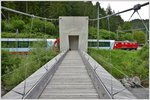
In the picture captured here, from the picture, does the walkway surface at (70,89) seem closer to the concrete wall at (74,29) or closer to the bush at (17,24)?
the bush at (17,24)

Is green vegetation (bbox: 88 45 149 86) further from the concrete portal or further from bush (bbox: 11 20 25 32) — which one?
bush (bbox: 11 20 25 32)

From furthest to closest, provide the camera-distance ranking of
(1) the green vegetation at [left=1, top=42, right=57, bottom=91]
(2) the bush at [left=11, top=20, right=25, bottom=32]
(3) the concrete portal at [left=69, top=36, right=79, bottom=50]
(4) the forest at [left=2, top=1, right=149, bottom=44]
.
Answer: (3) the concrete portal at [left=69, top=36, right=79, bottom=50] → (4) the forest at [left=2, top=1, right=149, bottom=44] → (2) the bush at [left=11, top=20, right=25, bottom=32] → (1) the green vegetation at [left=1, top=42, right=57, bottom=91]

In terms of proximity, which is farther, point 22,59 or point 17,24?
point 17,24

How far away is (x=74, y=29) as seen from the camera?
35.6ft

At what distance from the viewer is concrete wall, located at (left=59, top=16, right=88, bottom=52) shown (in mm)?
10797

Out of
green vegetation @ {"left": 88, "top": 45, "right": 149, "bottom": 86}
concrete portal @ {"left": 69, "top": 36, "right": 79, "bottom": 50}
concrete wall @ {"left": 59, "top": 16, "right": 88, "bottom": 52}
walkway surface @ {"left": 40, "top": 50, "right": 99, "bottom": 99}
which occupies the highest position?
concrete wall @ {"left": 59, "top": 16, "right": 88, "bottom": 52}

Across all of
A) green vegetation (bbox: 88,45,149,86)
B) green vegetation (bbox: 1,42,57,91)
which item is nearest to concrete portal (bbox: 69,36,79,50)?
green vegetation (bbox: 88,45,149,86)

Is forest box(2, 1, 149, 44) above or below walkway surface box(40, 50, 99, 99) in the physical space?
above

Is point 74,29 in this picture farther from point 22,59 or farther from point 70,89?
point 70,89

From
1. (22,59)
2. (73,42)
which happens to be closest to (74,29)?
(73,42)

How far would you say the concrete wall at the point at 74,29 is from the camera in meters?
10.8

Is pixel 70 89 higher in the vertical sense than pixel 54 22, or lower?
lower

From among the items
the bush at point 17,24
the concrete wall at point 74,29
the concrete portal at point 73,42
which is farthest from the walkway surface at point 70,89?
the concrete portal at point 73,42

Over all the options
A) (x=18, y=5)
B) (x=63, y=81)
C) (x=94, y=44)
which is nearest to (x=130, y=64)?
(x=94, y=44)
